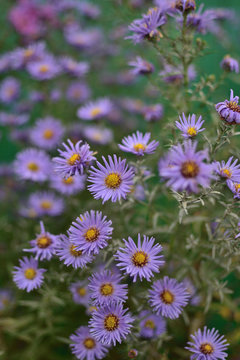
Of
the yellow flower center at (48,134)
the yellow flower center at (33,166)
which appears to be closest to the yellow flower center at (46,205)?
the yellow flower center at (33,166)

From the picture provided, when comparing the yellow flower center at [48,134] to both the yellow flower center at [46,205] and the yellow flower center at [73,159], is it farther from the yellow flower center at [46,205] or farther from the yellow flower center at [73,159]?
the yellow flower center at [73,159]

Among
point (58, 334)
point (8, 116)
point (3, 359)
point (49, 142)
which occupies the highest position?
point (8, 116)

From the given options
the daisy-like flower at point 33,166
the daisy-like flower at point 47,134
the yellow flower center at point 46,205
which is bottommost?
the yellow flower center at point 46,205

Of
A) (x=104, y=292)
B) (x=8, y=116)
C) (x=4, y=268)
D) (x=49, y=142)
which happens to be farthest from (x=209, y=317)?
(x=8, y=116)

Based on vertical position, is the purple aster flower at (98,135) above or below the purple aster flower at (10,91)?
below

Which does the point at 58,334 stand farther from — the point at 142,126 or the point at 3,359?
the point at 142,126

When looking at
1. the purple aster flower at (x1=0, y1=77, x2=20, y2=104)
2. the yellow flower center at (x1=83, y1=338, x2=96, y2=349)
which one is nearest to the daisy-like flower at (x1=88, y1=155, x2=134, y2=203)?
the yellow flower center at (x1=83, y1=338, x2=96, y2=349)

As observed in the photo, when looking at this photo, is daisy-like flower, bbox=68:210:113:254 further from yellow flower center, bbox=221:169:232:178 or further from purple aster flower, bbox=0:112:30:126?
purple aster flower, bbox=0:112:30:126
